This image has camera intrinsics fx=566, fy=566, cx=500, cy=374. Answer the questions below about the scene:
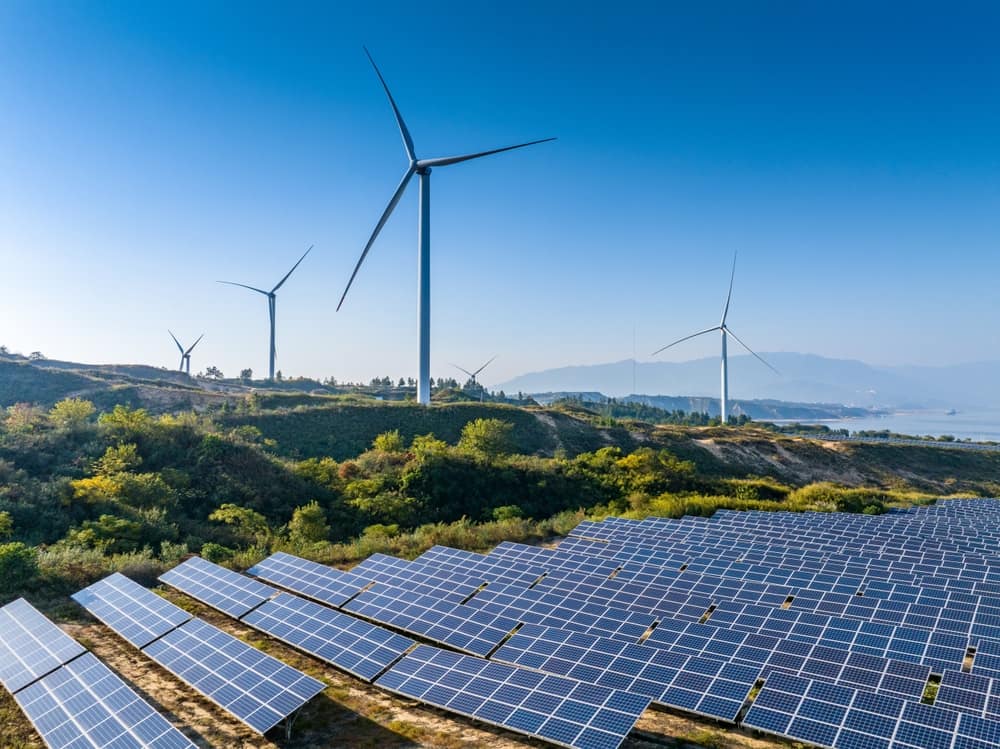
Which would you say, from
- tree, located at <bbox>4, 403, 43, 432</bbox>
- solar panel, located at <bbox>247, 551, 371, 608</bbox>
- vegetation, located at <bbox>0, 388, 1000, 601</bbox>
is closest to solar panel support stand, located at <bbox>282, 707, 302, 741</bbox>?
solar panel, located at <bbox>247, 551, 371, 608</bbox>

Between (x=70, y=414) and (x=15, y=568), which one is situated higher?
(x=70, y=414)

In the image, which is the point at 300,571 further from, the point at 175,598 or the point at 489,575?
the point at 489,575

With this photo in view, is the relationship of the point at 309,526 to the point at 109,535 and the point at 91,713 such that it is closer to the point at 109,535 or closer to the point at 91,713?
the point at 109,535

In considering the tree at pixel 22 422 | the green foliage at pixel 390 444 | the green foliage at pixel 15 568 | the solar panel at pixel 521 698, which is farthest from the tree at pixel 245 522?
the tree at pixel 22 422

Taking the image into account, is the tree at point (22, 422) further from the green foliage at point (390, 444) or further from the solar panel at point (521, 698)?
the solar panel at point (521, 698)

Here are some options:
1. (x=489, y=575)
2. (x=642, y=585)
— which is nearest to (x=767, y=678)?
(x=642, y=585)

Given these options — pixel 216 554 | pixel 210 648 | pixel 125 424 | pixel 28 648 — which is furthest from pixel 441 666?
pixel 125 424
